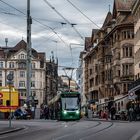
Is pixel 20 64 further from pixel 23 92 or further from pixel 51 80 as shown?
pixel 51 80

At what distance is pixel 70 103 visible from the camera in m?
55.8

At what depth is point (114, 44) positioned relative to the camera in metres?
97.6

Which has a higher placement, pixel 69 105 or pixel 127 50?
pixel 127 50

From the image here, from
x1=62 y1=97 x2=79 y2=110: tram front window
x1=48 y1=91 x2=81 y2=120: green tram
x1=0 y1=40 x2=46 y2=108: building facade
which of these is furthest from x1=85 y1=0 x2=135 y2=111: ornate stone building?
x1=0 y1=40 x2=46 y2=108: building facade

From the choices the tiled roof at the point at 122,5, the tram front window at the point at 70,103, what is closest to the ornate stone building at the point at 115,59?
the tiled roof at the point at 122,5

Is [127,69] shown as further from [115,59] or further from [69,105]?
[69,105]

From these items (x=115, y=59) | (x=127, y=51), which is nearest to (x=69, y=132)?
(x=127, y=51)

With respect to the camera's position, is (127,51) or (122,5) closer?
(127,51)

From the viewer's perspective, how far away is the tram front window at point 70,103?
5566 centimetres

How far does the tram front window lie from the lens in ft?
183

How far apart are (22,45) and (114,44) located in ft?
256

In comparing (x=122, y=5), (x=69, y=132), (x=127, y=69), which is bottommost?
(x=69, y=132)

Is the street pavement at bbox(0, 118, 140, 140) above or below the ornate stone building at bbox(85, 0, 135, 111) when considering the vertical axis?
below

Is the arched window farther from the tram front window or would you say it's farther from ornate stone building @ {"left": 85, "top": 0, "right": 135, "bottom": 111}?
the tram front window
